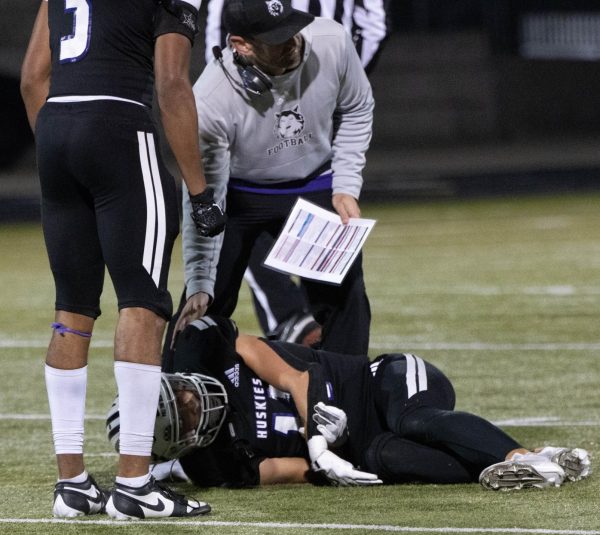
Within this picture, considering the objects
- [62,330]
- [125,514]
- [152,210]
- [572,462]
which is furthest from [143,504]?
[572,462]

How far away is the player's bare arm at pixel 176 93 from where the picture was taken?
4043 mm

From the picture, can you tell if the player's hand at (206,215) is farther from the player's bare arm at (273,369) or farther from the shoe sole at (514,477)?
the shoe sole at (514,477)

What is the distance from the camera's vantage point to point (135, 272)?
160 inches

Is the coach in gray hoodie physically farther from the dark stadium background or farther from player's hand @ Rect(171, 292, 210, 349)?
the dark stadium background

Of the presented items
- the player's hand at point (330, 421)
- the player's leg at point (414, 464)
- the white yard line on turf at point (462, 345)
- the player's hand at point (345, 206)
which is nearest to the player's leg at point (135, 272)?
the player's hand at point (330, 421)

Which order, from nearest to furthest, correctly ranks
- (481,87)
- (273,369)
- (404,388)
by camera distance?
(404,388)
(273,369)
(481,87)

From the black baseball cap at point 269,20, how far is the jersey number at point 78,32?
0.91 m

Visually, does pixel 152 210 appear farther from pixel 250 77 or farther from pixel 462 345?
pixel 462 345

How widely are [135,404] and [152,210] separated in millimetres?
581

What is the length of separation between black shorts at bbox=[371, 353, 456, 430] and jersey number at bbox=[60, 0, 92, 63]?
1540mm

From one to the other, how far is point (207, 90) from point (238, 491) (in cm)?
157

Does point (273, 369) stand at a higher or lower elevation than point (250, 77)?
lower

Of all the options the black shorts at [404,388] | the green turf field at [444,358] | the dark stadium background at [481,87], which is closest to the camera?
the green turf field at [444,358]

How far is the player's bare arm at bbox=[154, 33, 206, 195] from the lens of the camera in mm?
4043
